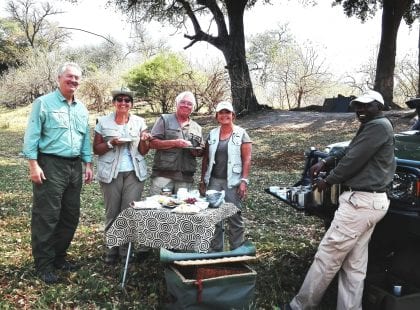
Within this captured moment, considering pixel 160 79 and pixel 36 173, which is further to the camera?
pixel 160 79

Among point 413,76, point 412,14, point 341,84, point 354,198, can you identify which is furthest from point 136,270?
point 341,84

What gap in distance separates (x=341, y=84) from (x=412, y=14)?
33.3 ft

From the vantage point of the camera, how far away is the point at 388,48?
59.1 feet

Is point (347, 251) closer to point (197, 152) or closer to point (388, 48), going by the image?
point (197, 152)

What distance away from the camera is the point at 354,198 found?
3.71m

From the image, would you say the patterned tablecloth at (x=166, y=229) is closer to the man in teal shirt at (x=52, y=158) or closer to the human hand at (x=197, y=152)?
the man in teal shirt at (x=52, y=158)

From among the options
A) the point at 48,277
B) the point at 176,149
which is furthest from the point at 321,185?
the point at 48,277

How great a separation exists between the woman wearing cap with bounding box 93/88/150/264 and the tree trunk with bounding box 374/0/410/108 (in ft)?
49.3

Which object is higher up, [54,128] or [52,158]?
[54,128]

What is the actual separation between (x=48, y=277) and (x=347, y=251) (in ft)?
9.07

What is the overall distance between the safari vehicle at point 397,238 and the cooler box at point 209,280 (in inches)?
38.6

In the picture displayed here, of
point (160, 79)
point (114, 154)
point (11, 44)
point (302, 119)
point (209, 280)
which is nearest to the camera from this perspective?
point (209, 280)

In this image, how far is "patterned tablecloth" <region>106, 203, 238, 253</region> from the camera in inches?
154

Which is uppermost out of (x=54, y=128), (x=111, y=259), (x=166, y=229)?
(x=54, y=128)
